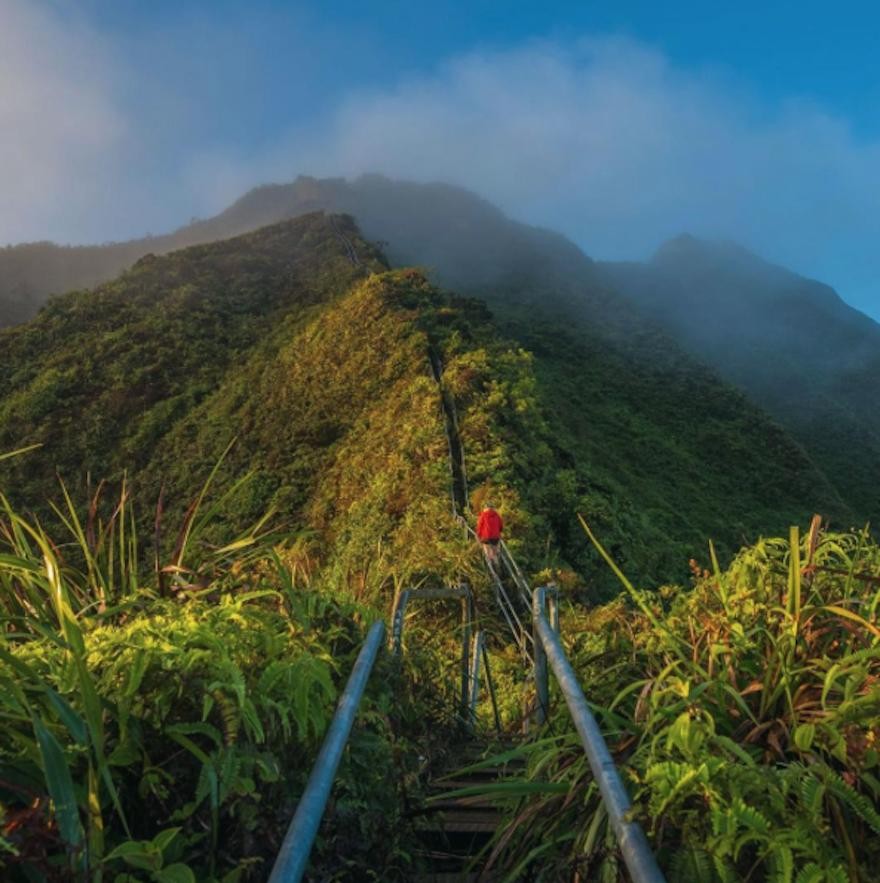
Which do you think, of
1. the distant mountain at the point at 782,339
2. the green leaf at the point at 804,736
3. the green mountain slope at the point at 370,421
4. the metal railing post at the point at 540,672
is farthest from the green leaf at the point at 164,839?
the distant mountain at the point at 782,339

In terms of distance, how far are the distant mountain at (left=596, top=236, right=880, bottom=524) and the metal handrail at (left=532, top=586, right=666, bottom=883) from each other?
3456 centimetres

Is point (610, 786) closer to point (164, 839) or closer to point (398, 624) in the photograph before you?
point (164, 839)

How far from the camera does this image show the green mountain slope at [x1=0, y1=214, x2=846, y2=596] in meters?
15.3

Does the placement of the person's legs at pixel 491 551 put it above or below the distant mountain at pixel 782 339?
below

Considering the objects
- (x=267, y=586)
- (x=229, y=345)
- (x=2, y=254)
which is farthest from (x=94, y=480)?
(x=2, y=254)

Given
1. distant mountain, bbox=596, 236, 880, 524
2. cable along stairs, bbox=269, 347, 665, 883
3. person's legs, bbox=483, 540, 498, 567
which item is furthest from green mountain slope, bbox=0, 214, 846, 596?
distant mountain, bbox=596, 236, 880, 524

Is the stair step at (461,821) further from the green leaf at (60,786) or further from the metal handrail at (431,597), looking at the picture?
the green leaf at (60,786)

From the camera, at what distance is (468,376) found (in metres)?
19.7

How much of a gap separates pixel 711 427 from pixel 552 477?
17785 mm

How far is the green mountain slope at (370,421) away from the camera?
15344 millimetres

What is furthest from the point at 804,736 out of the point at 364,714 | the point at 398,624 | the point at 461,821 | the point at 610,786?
the point at 398,624

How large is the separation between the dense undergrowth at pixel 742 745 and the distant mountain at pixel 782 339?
3401cm

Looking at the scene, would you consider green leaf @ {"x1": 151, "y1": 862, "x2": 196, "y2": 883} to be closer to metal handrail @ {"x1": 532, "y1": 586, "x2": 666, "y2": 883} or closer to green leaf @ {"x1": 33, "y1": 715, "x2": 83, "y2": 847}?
green leaf @ {"x1": 33, "y1": 715, "x2": 83, "y2": 847}

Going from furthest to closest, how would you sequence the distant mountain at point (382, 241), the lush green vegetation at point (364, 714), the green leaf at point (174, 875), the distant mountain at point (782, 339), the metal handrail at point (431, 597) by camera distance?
the distant mountain at point (382, 241)
the distant mountain at point (782, 339)
the metal handrail at point (431, 597)
the lush green vegetation at point (364, 714)
the green leaf at point (174, 875)
